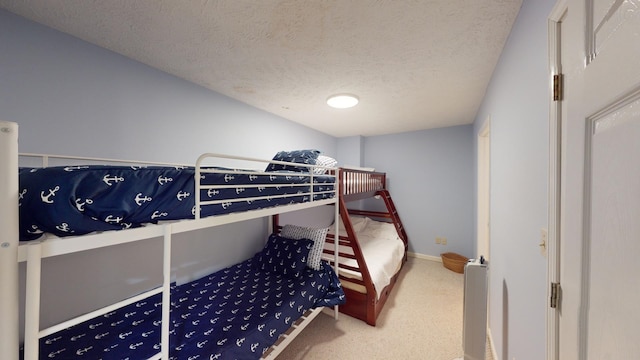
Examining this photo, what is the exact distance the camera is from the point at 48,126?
1.28m

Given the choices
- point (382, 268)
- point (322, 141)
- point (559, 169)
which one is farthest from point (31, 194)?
point (322, 141)

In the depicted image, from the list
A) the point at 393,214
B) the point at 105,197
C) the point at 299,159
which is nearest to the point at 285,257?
the point at 299,159

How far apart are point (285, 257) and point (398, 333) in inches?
49.2

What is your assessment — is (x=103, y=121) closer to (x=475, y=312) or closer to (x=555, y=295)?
(x=555, y=295)

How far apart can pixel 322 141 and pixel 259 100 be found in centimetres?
168

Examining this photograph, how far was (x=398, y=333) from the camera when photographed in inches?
77.5

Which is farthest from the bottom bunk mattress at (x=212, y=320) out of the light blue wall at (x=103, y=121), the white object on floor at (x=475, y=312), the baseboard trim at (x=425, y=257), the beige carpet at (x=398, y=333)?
the baseboard trim at (x=425, y=257)

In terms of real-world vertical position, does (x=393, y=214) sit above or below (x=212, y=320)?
above

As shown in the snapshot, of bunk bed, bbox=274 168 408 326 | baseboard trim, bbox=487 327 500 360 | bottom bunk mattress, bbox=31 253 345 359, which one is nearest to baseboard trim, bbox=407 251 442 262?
bunk bed, bbox=274 168 408 326

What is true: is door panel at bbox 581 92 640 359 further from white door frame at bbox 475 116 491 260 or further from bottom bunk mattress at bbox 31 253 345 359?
white door frame at bbox 475 116 491 260

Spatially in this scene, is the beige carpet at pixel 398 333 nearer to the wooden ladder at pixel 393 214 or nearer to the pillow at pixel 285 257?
the pillow at pixel 285 257

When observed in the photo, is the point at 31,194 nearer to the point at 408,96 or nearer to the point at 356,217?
the point at 408,96

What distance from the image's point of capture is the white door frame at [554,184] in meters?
0.75

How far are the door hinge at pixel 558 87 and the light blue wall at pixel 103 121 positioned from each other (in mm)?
2360
